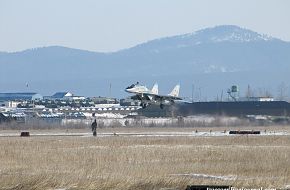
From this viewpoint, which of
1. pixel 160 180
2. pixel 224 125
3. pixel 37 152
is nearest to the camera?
pixel 160 180

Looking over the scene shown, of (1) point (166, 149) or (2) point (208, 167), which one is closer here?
(2) point (208, 167)

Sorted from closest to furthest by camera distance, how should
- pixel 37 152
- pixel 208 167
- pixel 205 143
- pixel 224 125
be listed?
pixel 208 167, pixel 37 152, pixel 205 143, pixel 224 125

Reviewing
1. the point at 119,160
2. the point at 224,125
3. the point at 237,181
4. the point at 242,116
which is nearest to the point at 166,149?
the point at 119,160

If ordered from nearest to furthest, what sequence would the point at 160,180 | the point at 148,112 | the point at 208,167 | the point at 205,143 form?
the point at 160,180 → the point at 208,167 → the point at 205,143 → the point at 148,112

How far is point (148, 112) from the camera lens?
14400cm

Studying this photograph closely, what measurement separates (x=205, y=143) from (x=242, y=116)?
65.2 meters

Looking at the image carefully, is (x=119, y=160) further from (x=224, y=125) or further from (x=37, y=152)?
(x=224, y=125)

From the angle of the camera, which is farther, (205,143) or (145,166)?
(205,143)

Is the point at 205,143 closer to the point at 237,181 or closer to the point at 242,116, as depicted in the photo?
the point at 237,181

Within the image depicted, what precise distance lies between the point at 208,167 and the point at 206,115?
79.4 m

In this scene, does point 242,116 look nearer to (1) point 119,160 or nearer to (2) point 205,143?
(2) point 205,143

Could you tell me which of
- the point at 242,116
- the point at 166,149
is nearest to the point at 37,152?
the point at 166,149

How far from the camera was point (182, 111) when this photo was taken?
12681 cm

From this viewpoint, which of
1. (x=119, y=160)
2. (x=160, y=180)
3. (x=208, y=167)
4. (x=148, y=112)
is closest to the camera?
(x=160, y=180)
